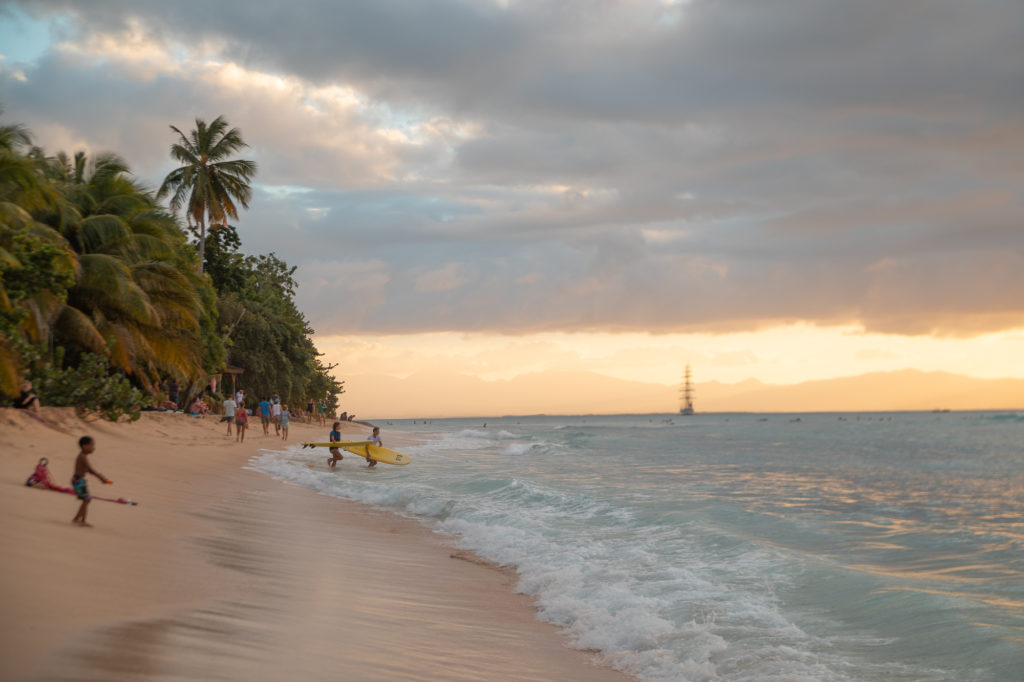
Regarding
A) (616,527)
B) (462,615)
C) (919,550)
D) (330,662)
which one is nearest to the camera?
(330,662)

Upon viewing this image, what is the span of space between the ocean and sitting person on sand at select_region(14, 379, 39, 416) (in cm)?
566

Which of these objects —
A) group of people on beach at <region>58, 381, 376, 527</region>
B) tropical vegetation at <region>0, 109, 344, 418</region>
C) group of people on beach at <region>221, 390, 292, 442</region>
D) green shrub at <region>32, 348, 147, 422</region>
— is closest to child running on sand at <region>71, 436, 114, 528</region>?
group of people on beach at <region>58, 381, 376, 527</region>

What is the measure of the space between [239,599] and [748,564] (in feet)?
21.8

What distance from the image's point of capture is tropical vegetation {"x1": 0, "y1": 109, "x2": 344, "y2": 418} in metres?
17.5

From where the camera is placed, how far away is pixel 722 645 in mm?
6703

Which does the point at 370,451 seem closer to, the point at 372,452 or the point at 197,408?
the point at 372,452

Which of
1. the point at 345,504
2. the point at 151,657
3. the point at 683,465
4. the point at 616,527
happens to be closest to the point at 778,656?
the point at 151,657

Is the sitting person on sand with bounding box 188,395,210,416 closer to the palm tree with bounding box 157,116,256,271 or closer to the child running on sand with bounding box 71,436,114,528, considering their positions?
the palm tree with bounding box 157,116,256,271

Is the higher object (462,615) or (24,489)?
(24,489)

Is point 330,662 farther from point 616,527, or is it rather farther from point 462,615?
point 616,527

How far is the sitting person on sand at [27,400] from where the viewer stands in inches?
Result: 646

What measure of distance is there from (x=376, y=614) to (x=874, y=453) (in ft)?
136

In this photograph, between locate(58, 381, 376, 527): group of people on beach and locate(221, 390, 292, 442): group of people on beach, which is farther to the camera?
locate(221, 390, 292, 442): group of people on beach

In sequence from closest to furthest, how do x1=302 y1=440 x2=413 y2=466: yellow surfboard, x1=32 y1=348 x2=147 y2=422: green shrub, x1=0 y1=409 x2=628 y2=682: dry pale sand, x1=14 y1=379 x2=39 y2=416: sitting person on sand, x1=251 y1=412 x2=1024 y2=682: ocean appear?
x1=0 y1=409 x2=628 y2=682: dry pale sand → x1=251 y1=412 x2=1024 y2=682: ocean → x1=14 y1=379 x2=39 y2=416: sitting person on sand → x1=32 y1=348 x2=147 y2=422: green shrub → x1=302 y1=440 x2=413 y2=466: yellow surfboard
